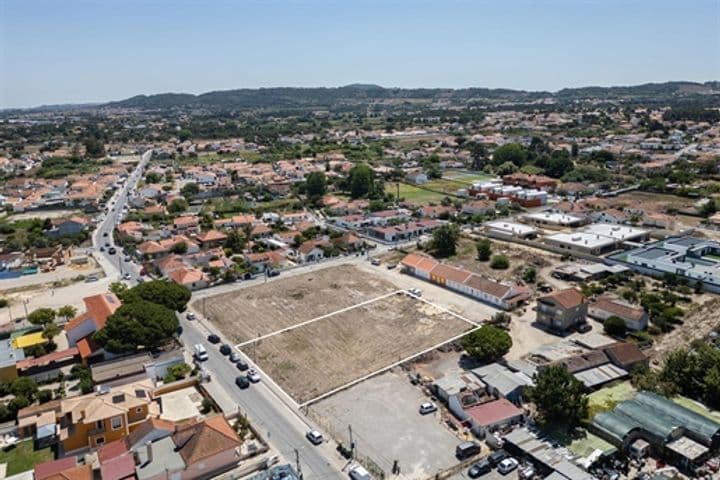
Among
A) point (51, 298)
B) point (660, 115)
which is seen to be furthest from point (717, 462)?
point (660, 115)

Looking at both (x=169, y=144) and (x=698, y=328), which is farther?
(x=169, y=144)

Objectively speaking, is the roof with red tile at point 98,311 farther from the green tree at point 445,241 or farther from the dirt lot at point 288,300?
the green tree at point 445,241

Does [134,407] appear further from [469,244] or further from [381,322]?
[469,244]

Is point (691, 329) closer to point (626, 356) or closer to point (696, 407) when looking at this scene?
point (626, 356)

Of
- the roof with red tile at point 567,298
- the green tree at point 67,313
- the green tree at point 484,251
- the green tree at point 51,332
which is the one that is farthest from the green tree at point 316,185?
the roof with red tile at point 567,298

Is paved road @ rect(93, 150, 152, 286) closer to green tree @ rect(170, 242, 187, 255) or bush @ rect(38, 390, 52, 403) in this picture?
green tree @ rect(170, 242, 187, 255)
